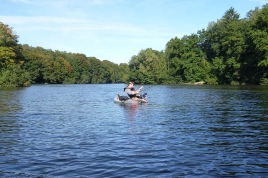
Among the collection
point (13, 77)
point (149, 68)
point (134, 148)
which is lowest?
point (134, 148)

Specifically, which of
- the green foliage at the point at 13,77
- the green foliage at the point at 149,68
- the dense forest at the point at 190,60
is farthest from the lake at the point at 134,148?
the green foliage at the point at 149,68

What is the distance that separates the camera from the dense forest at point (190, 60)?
7412 centimetres

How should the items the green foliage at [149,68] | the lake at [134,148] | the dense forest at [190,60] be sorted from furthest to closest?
the green foliage at [149,68]
the dense forest at [190,60]
the lake at [134,148]

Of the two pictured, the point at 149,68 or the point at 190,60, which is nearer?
the point at 190,60

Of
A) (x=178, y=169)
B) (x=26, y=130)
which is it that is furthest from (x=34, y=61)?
(x=178, y=169)

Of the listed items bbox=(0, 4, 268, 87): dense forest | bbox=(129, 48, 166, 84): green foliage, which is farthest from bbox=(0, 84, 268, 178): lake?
bbox=(129, 48, 166, 84): green foliage

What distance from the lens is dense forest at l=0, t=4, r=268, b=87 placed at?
74125 mm

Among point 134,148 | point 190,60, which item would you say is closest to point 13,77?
point 190,60

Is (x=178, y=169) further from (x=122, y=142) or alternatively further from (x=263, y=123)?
(x=263, y=123)

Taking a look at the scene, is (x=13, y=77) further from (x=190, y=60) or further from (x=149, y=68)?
(x=190, y=60)

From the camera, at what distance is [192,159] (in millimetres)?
10133

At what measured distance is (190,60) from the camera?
10625cm

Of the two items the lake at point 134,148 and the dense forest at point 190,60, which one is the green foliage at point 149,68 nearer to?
the dense forest at point 190,60

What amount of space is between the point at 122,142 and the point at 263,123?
870 centimetres
